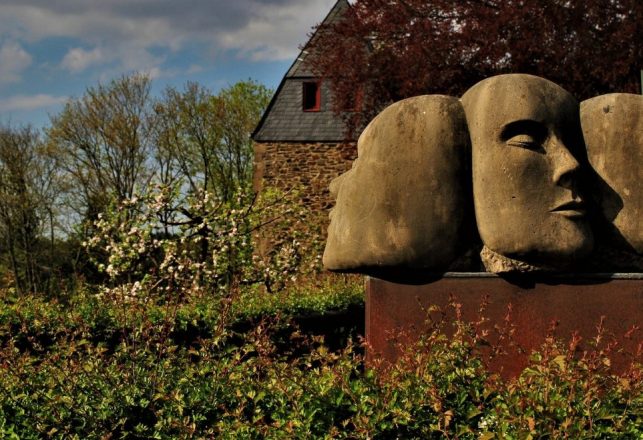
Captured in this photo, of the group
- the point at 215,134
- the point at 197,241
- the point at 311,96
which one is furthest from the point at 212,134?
the point at 197,241

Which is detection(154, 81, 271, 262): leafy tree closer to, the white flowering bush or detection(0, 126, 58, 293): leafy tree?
detection(0, 126, 58, 293): leafy tree

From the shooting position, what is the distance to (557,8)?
564 inches

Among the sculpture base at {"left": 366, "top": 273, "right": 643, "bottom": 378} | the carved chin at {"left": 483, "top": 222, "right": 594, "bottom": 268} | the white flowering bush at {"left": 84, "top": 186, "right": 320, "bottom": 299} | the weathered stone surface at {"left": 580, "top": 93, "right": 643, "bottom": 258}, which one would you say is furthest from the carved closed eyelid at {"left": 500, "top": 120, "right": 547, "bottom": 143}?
the white flowering bush at {"left": 84, "top": 186, "right": 320, "bottom": 299}

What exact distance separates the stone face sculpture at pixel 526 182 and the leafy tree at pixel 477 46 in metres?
9.94

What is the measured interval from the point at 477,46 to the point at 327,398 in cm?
1244

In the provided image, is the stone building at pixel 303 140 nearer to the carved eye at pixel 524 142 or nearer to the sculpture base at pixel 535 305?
the sculpture base at pixel 535 305

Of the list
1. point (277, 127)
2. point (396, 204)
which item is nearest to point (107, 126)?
point (277, 127)

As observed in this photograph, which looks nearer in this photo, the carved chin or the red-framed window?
the carved chin

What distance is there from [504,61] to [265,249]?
9330mm

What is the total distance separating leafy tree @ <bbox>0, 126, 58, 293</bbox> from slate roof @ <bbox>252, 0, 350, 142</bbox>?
32.1 ft

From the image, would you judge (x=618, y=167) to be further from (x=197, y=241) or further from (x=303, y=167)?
(x=303, y=167)

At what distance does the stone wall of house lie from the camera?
72.5 feet

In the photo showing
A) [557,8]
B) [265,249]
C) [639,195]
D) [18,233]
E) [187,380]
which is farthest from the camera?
[18,233]

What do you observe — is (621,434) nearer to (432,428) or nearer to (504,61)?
(432,428)
